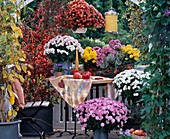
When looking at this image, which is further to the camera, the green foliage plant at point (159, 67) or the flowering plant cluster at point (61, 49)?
the flowering plant cluster at point (61, 49)

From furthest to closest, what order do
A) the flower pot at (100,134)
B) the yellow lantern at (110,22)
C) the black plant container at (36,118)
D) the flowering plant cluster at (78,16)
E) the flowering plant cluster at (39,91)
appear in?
1. the yellow lantern at (110,22)
2. the flowering plant cluster at (39,91)
3. the flowering plant cluster at (78,16)
4. the black plant container at (36,118)
5. the flower pot at (100,134)

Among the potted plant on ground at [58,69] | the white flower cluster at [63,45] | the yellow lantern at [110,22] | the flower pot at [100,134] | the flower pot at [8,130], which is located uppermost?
the yellow lantern at [110,22]

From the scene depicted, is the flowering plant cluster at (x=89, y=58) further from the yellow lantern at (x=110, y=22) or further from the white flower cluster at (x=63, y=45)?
the yellow lantern at (x=110, y=22)

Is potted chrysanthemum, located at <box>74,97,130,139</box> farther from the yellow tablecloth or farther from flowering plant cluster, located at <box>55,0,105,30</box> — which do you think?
flowering plant cluster, located at <box>55,0,105,30</box>

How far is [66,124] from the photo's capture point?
5.30m

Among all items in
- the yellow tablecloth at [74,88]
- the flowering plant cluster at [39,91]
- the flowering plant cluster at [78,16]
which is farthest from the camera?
the flowering plant cluster at [39,91]

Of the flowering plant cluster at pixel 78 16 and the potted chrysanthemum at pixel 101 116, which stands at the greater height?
the flowering plant cluster at pixel 78 16

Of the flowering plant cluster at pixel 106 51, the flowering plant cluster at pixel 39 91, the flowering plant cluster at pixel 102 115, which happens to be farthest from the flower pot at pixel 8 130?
the flowering plant cluster at pixel 106 51

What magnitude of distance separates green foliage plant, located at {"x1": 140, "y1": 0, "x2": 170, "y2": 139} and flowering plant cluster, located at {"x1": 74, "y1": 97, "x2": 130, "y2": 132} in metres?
1.36

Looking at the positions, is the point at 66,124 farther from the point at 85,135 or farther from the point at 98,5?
the point at 98,5

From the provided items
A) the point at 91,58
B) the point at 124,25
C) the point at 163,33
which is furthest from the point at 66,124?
the point at 124,25

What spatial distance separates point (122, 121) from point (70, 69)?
4.39 ft

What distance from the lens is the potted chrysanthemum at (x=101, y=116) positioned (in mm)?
4195

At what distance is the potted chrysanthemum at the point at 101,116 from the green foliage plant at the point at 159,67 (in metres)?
1.37
